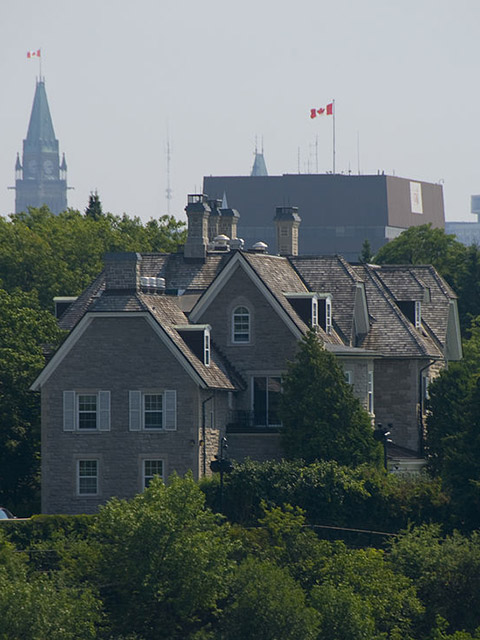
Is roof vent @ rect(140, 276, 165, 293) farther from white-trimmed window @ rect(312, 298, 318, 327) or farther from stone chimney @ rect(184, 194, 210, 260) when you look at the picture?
white-trimmed window @ rect(312, 298, 318, 327)

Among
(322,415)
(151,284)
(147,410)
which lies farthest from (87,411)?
(322,415)

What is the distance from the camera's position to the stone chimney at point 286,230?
292 feet

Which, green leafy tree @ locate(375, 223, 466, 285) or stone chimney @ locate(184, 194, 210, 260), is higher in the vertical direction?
green leafy tree @ locate(375, 223, 466, 285)

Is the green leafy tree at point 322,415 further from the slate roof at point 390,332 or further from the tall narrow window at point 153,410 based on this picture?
the slate roof at point 390,332

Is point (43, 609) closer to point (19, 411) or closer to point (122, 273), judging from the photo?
point (122, 273)

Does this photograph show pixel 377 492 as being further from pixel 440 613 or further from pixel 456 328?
pixel 456 328

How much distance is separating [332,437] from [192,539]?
476 inches

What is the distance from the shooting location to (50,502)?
69.8 m

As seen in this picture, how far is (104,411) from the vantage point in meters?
69.9

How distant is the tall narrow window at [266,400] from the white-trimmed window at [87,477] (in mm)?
7424

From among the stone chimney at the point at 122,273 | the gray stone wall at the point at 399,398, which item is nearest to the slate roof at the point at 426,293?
the gray stone wall at the point at 399,398

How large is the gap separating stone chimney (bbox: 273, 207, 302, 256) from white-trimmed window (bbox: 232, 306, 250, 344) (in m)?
15.2

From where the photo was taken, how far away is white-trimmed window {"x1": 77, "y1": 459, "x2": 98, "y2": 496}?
69750 millimetres

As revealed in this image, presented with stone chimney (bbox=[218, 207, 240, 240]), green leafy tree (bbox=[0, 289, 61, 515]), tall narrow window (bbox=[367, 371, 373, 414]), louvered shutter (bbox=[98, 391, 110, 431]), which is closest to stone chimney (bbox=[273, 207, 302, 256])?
stone chimney (bbox=[218, 207, 240, 240])
